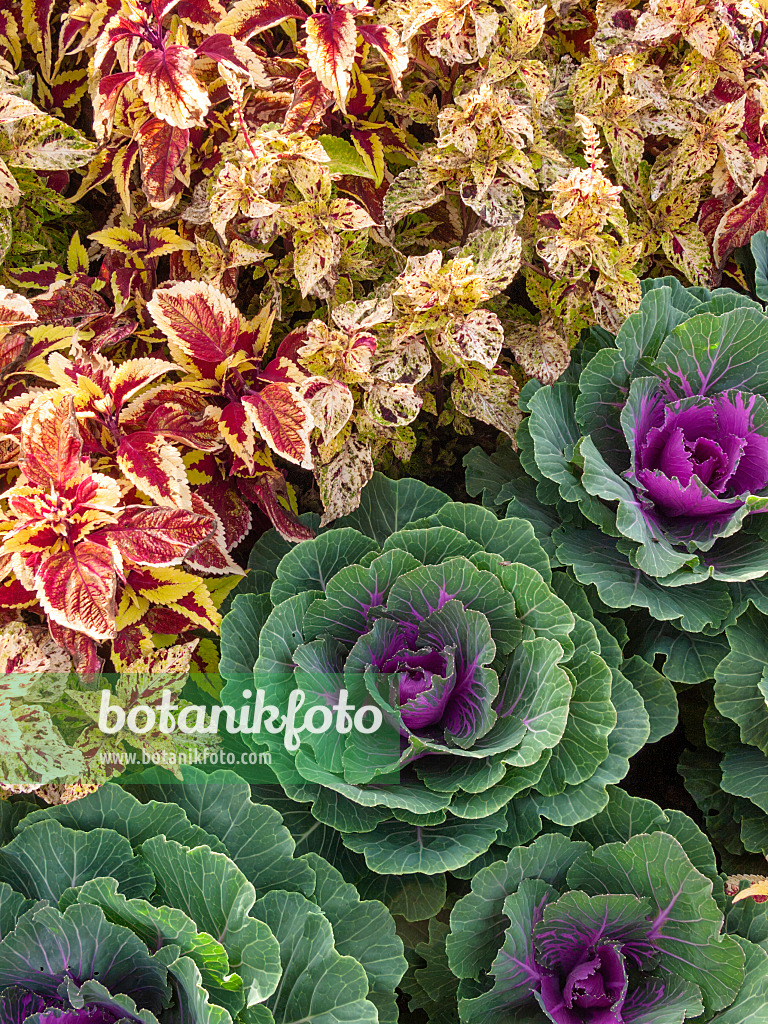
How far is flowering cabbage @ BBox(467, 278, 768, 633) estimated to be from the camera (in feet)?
3.90

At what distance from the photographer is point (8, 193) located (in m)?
1.18

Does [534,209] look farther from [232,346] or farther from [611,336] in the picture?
[232,346]

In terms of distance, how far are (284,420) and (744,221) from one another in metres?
0.89

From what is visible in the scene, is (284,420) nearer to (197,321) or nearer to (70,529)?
(197,321)

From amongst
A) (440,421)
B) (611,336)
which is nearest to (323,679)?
(440,421)

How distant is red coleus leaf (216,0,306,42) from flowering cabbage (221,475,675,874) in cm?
66

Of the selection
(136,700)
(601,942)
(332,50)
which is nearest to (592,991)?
(601,942)

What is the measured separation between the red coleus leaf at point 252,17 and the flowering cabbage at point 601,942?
3.53 feet

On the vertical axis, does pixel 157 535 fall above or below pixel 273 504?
above

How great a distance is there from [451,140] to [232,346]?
1.40 feet

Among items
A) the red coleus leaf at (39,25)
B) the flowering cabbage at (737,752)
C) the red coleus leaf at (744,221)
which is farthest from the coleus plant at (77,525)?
the red coleus leaf at (744,221)

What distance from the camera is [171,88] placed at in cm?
98

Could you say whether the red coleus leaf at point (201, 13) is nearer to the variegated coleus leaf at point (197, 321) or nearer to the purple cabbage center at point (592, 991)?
the variegated coleus leaf at point (197, 321)

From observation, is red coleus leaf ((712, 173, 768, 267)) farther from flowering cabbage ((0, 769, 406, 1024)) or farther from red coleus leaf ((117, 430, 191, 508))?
flowering cabbage ((0, 769, 406, 1024))
